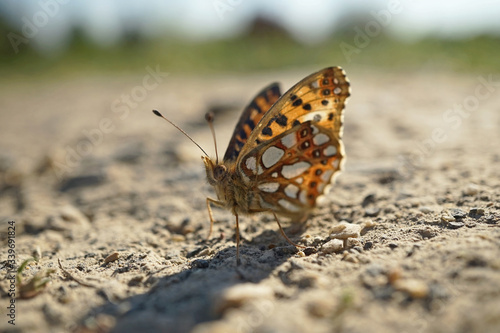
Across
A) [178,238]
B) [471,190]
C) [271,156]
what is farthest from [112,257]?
[471,190]

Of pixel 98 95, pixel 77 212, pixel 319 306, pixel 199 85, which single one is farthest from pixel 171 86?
pixel 319 306

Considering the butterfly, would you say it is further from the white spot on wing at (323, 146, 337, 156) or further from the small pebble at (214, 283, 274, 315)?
the small pebble at (214, 283, 274, 315)

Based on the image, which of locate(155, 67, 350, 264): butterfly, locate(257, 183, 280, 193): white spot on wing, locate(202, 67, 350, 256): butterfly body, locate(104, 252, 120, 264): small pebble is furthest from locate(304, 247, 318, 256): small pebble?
locate(104, 252, 120, 264): small pebble

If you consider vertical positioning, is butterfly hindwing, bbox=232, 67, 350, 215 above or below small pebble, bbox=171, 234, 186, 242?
above

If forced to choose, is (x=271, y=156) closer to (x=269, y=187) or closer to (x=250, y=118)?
(x=269, y=187)

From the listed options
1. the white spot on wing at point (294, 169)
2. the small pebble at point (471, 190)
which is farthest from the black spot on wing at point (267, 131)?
the small pebble at point (471, 190)

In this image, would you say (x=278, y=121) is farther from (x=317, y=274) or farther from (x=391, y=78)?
(x=391, y=78)

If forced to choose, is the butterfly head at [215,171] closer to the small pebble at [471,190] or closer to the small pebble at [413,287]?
the small pebble at [413,287]

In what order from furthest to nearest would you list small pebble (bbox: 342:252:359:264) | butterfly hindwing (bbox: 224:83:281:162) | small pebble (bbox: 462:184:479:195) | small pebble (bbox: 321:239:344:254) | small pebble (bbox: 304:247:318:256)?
butterfly hindwing (bbox: 224:83:281:162) → small pebble (bbox: 462:184:479:195) → small pebble (bbox: 304:247:318:256) → small pebble (bbox: 321:239:344:254) → small pebble (bbox: 342:252:359:264)
